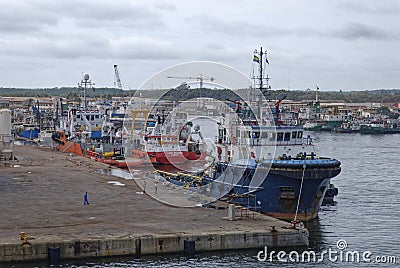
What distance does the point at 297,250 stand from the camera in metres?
24.8

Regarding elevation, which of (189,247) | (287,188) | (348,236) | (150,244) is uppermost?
(287,188)

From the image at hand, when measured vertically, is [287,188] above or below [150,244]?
above

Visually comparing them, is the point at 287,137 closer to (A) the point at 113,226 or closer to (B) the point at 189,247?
(B) the point at 189,247

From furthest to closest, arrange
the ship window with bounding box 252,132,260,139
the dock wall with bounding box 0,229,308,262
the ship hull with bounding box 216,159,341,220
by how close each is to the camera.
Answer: the ship window with bounding box 252,132,260,139 → the ship hull with bounding box 216,159,341,220 → the dock wall with bounding box 0,229,308,262

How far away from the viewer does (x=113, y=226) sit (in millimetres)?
24609

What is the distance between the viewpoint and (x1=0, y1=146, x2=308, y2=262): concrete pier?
72.6 ft

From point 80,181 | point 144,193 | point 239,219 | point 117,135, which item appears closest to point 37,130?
point 117,135

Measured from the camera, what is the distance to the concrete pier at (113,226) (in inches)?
872

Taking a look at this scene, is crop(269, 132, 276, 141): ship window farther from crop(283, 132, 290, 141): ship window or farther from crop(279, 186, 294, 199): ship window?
crop(279, 186, 294, 199): ship window

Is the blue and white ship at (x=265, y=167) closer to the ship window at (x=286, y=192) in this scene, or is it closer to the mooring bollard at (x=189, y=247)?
the ship window at (x=286, y=192)

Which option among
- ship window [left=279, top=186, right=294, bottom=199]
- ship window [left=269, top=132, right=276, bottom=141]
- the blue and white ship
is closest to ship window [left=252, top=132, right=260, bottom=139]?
the blue and white ship

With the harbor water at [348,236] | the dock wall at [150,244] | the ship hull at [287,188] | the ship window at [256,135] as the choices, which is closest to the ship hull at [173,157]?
the harbor water at [348,236]

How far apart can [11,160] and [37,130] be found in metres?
43.7

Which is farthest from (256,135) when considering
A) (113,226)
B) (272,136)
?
(113,226)
